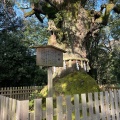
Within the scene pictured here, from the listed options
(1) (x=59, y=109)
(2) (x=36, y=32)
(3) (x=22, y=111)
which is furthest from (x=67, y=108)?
(2) (x=36, y=32)

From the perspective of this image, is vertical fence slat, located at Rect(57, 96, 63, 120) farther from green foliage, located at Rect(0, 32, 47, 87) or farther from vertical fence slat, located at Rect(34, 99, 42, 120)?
green foliage, located at Rect(0, 32, 47, 87)

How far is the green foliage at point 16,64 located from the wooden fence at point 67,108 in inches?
291

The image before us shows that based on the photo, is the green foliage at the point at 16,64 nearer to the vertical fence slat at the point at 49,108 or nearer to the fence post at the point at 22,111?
the vertical fence slat at the point at 49,108

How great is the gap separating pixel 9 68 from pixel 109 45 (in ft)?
33.6

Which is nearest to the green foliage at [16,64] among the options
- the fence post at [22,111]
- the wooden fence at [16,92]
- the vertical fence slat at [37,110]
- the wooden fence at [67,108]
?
the wooden fence at [16,92]

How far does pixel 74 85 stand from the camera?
4.87m

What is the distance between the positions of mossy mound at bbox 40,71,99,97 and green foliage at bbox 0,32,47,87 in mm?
5379

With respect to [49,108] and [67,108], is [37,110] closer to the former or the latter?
[49,108]

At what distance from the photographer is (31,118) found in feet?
6.97

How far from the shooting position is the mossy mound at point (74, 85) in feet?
15.8

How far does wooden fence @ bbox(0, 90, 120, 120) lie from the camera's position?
211 cm

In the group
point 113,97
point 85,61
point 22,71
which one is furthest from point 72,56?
point 22,71

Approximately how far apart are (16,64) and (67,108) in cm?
A: 824

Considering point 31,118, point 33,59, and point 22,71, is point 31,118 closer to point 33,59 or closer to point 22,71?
point 22,71
